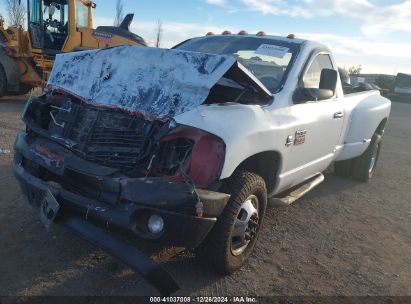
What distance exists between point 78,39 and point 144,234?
10.7m

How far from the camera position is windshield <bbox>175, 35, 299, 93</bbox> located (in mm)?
4113

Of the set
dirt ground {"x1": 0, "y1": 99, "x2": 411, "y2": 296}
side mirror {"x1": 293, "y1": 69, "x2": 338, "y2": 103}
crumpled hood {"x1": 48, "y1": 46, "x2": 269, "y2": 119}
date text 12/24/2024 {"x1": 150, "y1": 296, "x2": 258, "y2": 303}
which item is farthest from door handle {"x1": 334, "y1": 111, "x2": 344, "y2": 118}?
date text 12/24/2024 {"x1": 150, "y1": 296, "x2": 258, "y2": 303}

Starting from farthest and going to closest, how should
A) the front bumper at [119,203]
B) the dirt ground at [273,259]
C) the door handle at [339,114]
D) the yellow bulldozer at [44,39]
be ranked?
the yellow bulldozer at [44,39] < the door handle at [339,114] < the dirt ground at [273,259] < the front bumper at [119,203]

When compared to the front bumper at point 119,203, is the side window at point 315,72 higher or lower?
higher

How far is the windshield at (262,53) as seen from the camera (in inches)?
162

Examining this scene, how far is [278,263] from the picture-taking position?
3615mm

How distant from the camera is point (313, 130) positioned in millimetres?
4172

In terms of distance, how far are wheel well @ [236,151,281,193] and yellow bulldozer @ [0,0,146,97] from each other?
9444mm

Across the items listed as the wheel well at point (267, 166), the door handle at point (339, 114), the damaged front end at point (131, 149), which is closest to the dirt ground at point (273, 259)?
the damaged front end at point (131, 149)

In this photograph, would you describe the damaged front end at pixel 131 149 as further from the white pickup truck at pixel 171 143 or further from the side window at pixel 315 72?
the side window at pixel 315 72

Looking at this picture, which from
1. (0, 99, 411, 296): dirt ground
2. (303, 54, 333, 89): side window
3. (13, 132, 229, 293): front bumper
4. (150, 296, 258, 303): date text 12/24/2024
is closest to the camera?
(13, 132, 229, 293): front bumper

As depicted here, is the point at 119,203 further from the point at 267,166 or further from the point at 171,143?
the point at 267,166

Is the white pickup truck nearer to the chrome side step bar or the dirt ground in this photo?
the chrome side step bar

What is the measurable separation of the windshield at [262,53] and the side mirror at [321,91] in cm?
21
